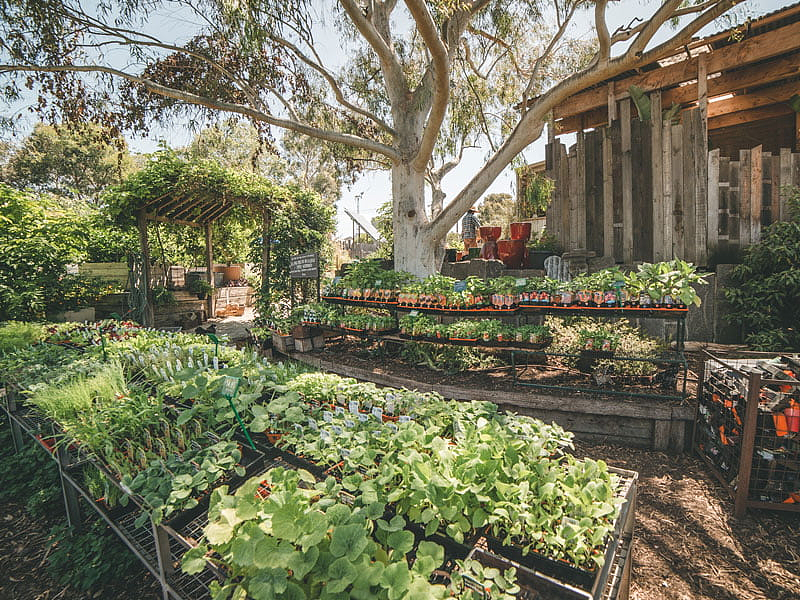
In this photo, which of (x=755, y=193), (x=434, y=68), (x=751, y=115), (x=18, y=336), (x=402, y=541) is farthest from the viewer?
(x=751, y=115)

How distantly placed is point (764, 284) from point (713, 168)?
175cm

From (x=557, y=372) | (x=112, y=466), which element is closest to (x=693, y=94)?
(x=557, y=372)

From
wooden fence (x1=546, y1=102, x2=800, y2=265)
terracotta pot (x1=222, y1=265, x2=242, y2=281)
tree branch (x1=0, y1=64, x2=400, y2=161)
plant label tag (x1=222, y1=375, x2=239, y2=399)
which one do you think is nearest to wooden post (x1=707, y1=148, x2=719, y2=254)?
wooden fence (x1=546, y1=102, x2=800, y2=265)

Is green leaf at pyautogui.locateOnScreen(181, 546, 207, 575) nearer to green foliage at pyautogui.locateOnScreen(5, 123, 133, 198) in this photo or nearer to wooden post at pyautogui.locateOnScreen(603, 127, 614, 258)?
wooden post at pyautogui.locateOnScreen(603, 127, 614, 258)

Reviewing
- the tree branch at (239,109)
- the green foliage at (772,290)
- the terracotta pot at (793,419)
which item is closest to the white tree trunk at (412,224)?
the tree branch at (239,109)

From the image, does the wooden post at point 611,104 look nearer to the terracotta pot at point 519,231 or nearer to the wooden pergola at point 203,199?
the terracotta pot at point 519,231

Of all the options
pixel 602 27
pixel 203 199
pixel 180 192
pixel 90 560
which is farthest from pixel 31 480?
pixel 602 27

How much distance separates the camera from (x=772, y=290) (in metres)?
4.97

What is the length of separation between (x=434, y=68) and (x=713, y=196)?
4.22 m

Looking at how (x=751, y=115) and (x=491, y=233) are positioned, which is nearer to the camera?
(x=751, y=115)

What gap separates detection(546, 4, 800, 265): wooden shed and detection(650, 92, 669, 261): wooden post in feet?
0.04

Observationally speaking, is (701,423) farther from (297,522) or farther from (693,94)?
(693,94)

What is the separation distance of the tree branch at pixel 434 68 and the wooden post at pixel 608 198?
296 cm

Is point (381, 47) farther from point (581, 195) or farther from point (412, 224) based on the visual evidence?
point (581, 195)
